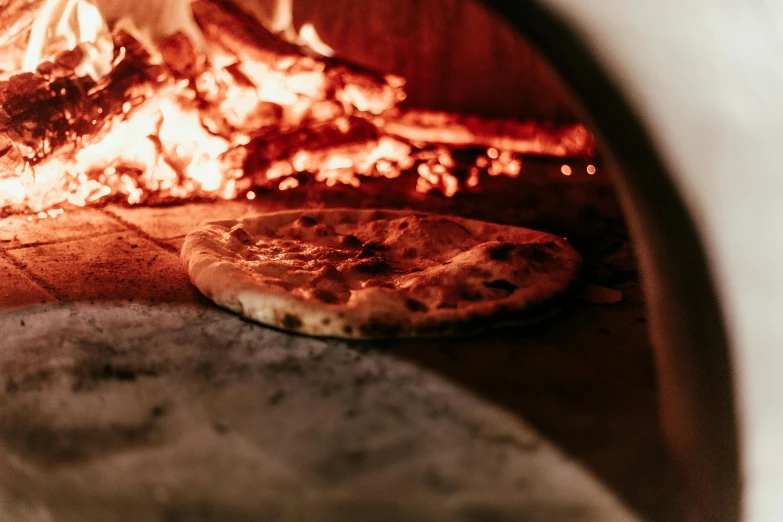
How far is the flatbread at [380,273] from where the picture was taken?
1979 millimetres

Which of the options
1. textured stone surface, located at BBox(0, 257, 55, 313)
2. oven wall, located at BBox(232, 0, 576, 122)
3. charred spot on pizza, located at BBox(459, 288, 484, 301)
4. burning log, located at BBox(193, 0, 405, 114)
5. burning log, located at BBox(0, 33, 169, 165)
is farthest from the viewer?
oven wall, located at BBox(232, 0, 576, 122)

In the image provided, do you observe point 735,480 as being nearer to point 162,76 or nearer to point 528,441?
point 528,441

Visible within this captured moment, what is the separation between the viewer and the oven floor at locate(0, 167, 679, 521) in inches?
57.1

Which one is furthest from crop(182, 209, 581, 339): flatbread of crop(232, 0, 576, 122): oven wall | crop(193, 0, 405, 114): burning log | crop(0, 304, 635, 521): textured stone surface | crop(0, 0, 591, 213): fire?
crop(232, 0, 576, 122): oven wall

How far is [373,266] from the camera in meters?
2.28

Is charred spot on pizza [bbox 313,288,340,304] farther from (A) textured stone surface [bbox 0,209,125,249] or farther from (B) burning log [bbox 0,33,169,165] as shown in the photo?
(B) burning log [bbox 0,33,169,165]

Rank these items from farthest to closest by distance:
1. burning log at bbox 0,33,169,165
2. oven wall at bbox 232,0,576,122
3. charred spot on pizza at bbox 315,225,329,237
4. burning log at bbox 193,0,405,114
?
1. oven wall at bbox 232,0,576,122
2. burning log at bbox 193,0,405,114
3. burning log at bbox 0,33,169,165
4. charred spot on pizza at bbox 315,225,329,237

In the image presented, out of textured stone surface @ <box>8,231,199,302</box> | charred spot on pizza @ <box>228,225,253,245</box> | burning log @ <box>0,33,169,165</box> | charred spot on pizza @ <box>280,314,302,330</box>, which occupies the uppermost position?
burning log @ <box>0,33,169,165</box>

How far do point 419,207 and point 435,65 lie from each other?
1287 millimetres

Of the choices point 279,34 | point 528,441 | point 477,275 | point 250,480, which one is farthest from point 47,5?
point 528,441

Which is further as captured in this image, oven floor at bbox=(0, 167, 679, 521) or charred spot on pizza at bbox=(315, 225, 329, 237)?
charred spot on pizza at bbox=(315, 225, 329, 237)

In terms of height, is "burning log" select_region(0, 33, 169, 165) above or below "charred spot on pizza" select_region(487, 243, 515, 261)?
Result: above

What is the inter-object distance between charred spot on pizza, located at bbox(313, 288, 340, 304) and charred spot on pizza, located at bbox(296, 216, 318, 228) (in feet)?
2.15

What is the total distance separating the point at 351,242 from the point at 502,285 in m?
0.63
